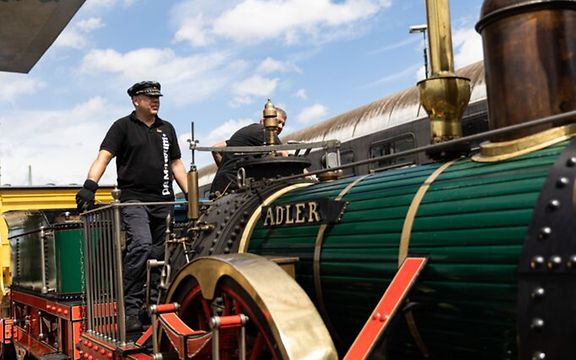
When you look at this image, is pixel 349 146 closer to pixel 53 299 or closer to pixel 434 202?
pixel 53 299

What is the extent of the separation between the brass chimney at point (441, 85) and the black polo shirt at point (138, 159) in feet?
7.54

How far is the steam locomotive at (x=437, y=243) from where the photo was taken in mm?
1626

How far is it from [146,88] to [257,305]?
244cm

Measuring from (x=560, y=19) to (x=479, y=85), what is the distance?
13.4 feet

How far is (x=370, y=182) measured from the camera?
8.04 feet

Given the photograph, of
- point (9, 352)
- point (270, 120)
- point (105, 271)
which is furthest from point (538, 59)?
point (9, 352)

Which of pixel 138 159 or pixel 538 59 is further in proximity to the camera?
pixel 138 159

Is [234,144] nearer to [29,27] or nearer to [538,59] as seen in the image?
[538,59]

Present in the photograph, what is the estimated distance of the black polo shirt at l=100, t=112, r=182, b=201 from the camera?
13.6 feet

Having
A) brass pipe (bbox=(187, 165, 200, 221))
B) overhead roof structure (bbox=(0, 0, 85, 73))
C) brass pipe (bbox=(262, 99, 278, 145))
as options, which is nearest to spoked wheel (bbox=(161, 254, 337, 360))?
brass pipe (bbox=(187, 165, 200, 221))

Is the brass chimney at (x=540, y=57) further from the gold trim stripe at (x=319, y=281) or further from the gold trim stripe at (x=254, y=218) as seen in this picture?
the gold trim stripe at (x=254, y=218)

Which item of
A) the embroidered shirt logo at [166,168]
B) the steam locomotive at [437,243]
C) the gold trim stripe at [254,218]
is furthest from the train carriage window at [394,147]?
the steam locomotive at [437,243]

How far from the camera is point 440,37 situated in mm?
2453

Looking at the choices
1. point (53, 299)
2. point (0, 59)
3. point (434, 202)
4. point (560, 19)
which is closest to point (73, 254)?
point (53, 299)
